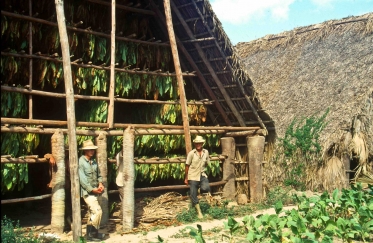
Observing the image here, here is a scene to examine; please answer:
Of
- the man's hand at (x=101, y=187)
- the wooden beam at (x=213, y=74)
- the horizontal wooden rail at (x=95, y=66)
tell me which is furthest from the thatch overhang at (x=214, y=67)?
the man's hand at (x=101, y=187)

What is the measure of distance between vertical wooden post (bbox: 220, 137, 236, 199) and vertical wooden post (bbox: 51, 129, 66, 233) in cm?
398

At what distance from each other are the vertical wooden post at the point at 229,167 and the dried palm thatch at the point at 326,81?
6.25 feet

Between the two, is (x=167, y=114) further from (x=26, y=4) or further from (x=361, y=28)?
(x=361, y=28)

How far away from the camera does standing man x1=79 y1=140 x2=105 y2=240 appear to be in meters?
6.64

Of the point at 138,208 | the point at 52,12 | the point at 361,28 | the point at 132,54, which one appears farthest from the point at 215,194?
the point at 361,28

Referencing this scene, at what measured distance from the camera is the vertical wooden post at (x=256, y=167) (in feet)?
31.8

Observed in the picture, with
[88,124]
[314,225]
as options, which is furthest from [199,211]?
[88,124]

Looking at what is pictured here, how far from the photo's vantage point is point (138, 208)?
346 inches

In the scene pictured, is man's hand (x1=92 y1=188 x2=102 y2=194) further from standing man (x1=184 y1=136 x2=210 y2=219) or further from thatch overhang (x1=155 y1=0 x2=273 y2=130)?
thatch overhang (x1=155 y1=0 x2=273 y2=130)

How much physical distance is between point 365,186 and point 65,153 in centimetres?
765

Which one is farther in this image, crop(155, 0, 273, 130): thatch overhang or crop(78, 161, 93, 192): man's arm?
crop(155, 0, 273, 130): thatch overhang

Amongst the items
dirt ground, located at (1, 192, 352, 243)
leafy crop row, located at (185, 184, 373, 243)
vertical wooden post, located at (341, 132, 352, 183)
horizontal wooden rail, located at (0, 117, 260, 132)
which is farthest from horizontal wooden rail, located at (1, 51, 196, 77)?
vertical wooden post, located at (341, 132, 352, 183)

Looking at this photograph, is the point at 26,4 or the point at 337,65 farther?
the point at 337,65

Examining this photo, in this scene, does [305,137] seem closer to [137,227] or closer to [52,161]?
[137,227]
